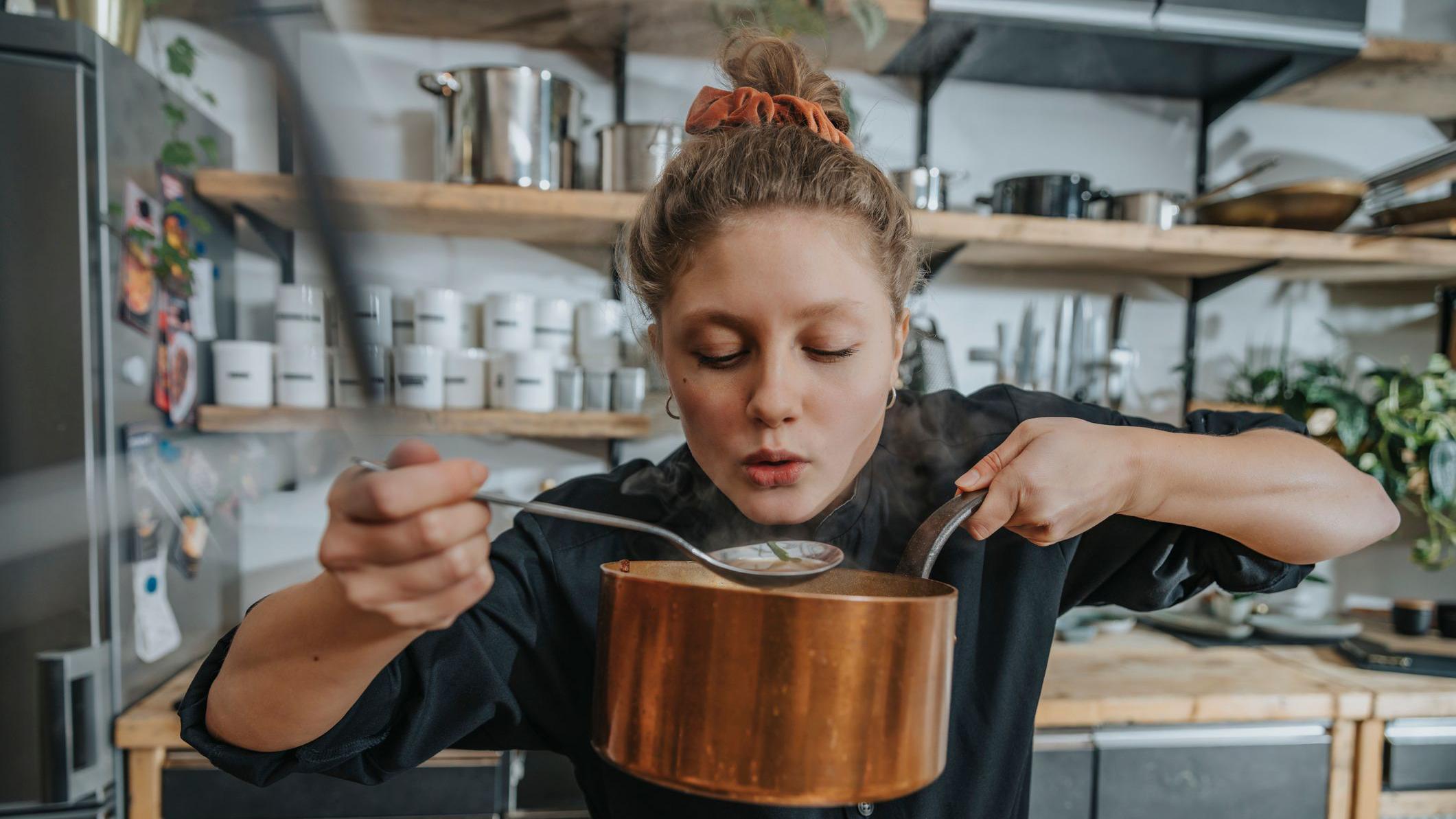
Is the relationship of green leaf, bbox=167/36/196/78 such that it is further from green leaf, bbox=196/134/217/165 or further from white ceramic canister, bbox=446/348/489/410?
white ceramic canister, bbox=446/348/489/410

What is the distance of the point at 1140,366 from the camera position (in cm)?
238

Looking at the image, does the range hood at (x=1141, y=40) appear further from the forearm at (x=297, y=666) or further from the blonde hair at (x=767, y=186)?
the forearm at (x=297, y=666)

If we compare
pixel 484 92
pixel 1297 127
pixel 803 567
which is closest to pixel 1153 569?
pixel 803 567

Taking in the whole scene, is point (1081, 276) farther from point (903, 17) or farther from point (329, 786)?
point (329, 786)

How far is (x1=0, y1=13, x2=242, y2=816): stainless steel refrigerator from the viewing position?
137 centimetres

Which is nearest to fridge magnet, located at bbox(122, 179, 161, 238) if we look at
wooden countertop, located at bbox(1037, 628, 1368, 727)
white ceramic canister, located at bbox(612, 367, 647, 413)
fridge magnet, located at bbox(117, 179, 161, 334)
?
fridge magnet, located at bbox(117, 179, 161, 334)

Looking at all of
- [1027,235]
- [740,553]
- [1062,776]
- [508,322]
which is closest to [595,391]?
[508,322]

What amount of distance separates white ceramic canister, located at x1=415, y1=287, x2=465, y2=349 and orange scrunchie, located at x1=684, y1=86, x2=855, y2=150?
1.09 meters

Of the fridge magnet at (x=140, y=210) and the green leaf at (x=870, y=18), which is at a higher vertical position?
the green leaf at (x=870, y=18)

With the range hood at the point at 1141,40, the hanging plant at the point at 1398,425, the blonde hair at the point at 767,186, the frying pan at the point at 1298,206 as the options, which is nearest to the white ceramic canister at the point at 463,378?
the blonde hair at the point at 767,186

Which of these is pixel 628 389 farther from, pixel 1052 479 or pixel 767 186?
pixel 1052 479

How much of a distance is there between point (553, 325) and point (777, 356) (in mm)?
1338

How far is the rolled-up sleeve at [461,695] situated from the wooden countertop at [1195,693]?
3.54ft

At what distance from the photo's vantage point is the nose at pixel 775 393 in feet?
2.21
